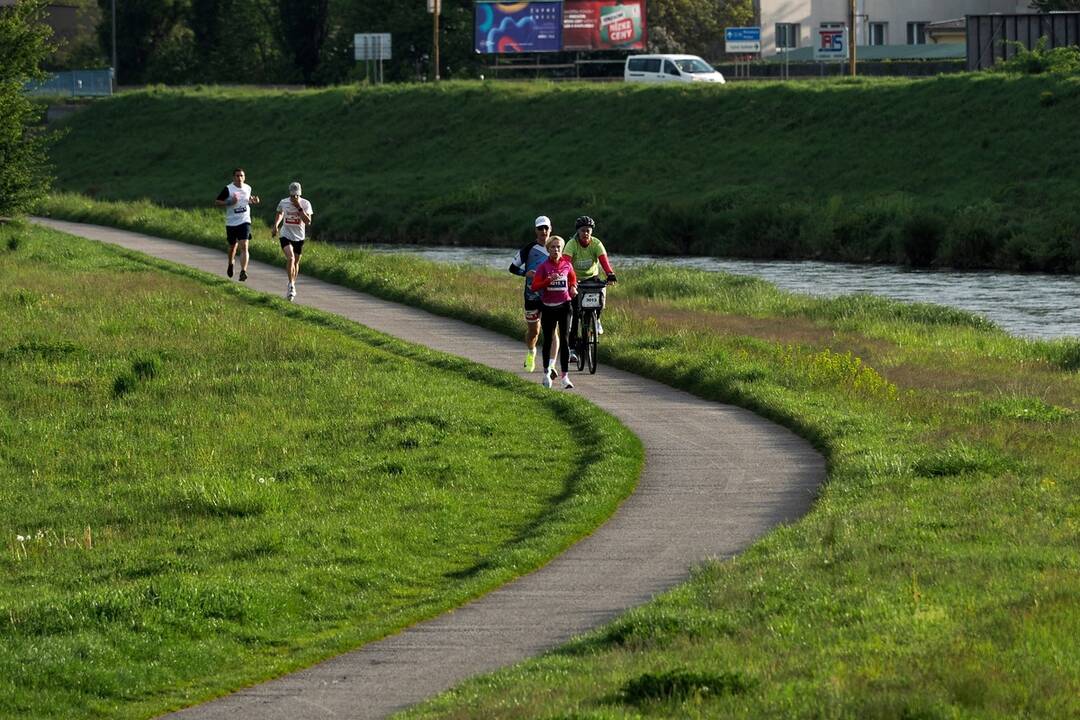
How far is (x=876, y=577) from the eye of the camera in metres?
11.0

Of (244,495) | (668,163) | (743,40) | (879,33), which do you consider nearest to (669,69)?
(668,163)

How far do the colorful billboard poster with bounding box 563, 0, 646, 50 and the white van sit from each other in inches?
330

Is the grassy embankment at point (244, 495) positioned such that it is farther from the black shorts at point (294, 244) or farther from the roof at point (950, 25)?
the roof at point (950, 25)

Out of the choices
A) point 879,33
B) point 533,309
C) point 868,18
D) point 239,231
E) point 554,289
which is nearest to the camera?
point 554,289

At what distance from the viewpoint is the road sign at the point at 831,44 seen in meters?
78.8

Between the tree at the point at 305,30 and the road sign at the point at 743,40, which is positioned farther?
the tree at the point at 305,30

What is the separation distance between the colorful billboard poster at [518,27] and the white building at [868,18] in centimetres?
1495

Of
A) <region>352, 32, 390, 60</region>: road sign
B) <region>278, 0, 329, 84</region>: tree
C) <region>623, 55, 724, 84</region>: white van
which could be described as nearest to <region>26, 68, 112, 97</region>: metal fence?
<region>278, 0, 329, 84</region>: tree

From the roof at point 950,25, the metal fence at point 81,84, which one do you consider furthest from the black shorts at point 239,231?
the roof at point 950,25

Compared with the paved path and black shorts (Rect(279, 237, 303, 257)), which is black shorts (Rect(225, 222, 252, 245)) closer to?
black shorts (Rect(279, 237, 303, 257))

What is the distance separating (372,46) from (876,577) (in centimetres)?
7505

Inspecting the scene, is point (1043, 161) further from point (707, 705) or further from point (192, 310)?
point (707, 705)

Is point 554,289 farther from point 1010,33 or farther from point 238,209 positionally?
point 1010,33

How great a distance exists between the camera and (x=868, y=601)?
33.9 ft
